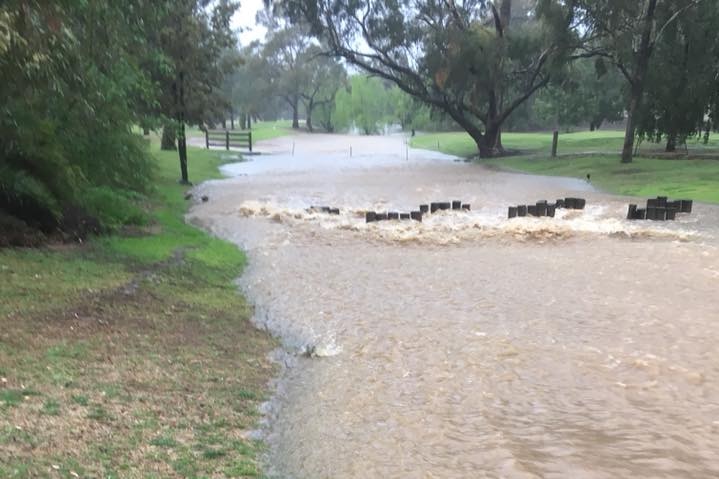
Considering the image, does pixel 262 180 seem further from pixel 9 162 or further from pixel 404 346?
pixel 404 346

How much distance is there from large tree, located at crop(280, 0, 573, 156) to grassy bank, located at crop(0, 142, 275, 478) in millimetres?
28064

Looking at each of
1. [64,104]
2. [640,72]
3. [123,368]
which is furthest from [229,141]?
[123,368]

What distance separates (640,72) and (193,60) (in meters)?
18.5

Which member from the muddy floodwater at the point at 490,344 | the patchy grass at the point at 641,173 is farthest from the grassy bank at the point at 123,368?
the patchy grass at the point at 641,173

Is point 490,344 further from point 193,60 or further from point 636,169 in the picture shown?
point 636,169

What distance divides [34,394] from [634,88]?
94.4 feet

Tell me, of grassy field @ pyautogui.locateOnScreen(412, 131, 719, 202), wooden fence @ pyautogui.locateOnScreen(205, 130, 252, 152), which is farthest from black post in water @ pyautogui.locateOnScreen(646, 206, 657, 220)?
wooden fence @ pyautogui.locateOnScreen(205, 130, 252, 152)

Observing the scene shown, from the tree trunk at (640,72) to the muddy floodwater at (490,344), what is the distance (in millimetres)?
13620

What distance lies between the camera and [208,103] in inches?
914

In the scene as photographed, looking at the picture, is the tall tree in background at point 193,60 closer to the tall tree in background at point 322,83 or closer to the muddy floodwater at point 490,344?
the muddy floodwater at point 490,344

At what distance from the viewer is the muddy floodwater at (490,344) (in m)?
4.85

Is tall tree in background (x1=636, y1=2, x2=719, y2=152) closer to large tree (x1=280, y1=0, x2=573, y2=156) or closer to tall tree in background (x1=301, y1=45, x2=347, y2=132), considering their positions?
large tree (x1=280, y1=0, x2=573, y2=156)

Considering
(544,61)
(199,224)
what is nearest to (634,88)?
(544,61)

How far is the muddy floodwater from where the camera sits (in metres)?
4.85
